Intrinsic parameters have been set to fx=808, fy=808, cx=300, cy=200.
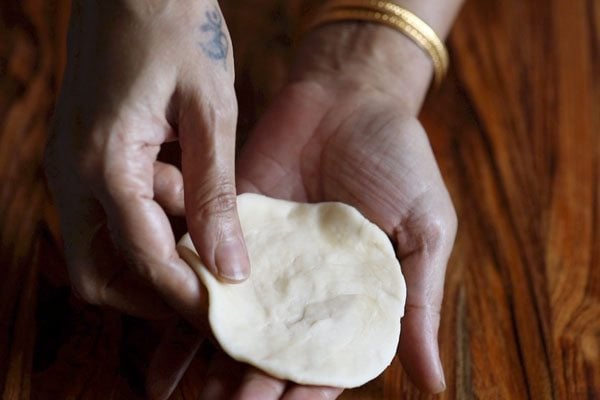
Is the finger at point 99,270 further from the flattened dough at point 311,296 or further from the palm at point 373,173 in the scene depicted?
the palm at point 373,173

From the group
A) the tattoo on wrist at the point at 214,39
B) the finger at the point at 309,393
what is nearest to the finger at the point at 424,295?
the finger at the point at 309,393

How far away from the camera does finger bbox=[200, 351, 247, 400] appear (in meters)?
0.98

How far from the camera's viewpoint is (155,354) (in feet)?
3.52

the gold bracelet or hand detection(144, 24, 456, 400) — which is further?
the gold bracelet

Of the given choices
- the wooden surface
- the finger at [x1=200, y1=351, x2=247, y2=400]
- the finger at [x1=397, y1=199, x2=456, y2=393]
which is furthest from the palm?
the finger at [x1=200, y1=351, x2=247, y2=400]

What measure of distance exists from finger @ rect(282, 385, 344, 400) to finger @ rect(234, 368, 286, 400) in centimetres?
1

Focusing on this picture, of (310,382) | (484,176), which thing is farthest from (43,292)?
(484,176)

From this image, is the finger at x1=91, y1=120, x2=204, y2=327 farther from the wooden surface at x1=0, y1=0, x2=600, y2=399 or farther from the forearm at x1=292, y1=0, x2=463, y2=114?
the forearm at x1=292, y1=0, x2=463, y2=114

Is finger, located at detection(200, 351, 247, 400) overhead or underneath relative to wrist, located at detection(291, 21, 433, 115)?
underneath

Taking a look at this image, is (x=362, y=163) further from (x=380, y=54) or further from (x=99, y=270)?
(x=99, y=270)

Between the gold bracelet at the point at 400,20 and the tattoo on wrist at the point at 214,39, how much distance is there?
48cm

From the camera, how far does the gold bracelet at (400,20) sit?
56.3 inches

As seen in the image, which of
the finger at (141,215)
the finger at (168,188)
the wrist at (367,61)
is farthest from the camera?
the wrist at (367,61)

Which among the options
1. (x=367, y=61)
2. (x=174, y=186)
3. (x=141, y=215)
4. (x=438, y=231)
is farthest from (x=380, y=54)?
(x=141, y=215)
